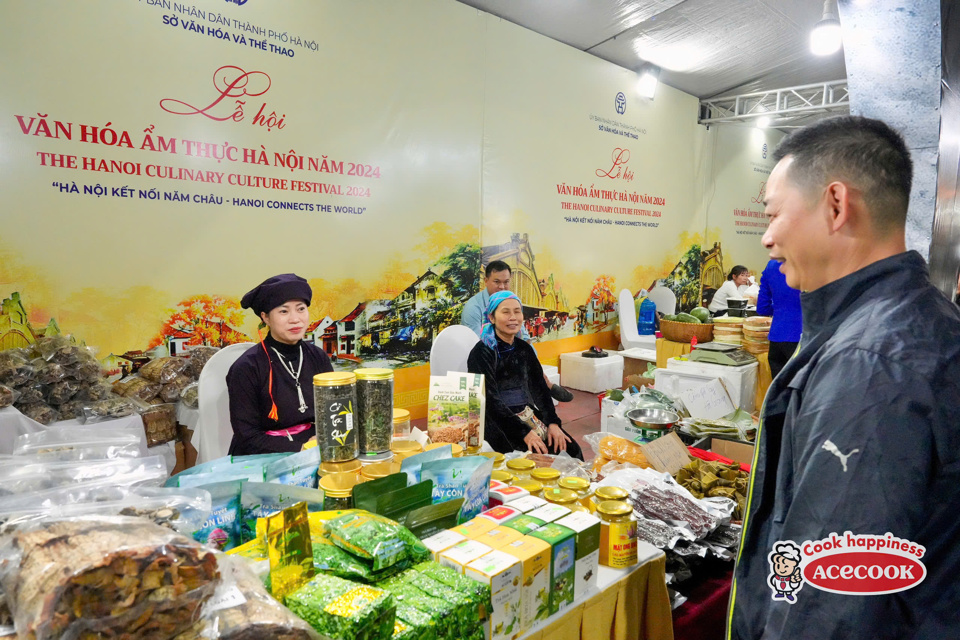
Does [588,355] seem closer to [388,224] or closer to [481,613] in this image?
[388,224]

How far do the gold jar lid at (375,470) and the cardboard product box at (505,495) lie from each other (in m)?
0.28

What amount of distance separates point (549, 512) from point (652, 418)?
182cm

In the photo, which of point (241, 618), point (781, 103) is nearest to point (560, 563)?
point (241, 618)

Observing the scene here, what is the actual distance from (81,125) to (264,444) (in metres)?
2.42

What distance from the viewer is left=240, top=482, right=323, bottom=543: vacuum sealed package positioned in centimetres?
111

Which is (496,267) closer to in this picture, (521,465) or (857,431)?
(521,465)

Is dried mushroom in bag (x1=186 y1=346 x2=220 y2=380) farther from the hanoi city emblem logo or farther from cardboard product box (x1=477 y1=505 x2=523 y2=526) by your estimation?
the hanoi city emblem logo

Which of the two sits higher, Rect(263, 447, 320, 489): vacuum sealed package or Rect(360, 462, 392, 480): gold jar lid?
Rect(263, 447, 320, 489): vacuum sealed package

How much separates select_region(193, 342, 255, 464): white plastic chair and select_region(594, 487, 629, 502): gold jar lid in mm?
1799

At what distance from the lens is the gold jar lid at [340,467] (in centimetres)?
129

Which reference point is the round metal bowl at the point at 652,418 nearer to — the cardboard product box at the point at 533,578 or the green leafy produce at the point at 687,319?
the cardboard product box at the point at 533,578

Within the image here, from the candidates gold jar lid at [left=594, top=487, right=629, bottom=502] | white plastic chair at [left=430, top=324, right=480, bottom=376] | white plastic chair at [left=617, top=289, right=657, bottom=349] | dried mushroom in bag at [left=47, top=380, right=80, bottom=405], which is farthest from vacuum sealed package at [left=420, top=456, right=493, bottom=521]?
white plastic chair at [left=617, top=289, right=657, bottom=349]

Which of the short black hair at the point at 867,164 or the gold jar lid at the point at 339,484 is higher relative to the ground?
the short black hair at the point at 867,164

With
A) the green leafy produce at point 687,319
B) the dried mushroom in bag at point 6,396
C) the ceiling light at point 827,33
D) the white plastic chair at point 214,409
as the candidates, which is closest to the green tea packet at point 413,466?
the white plastic chair at point 214,409
